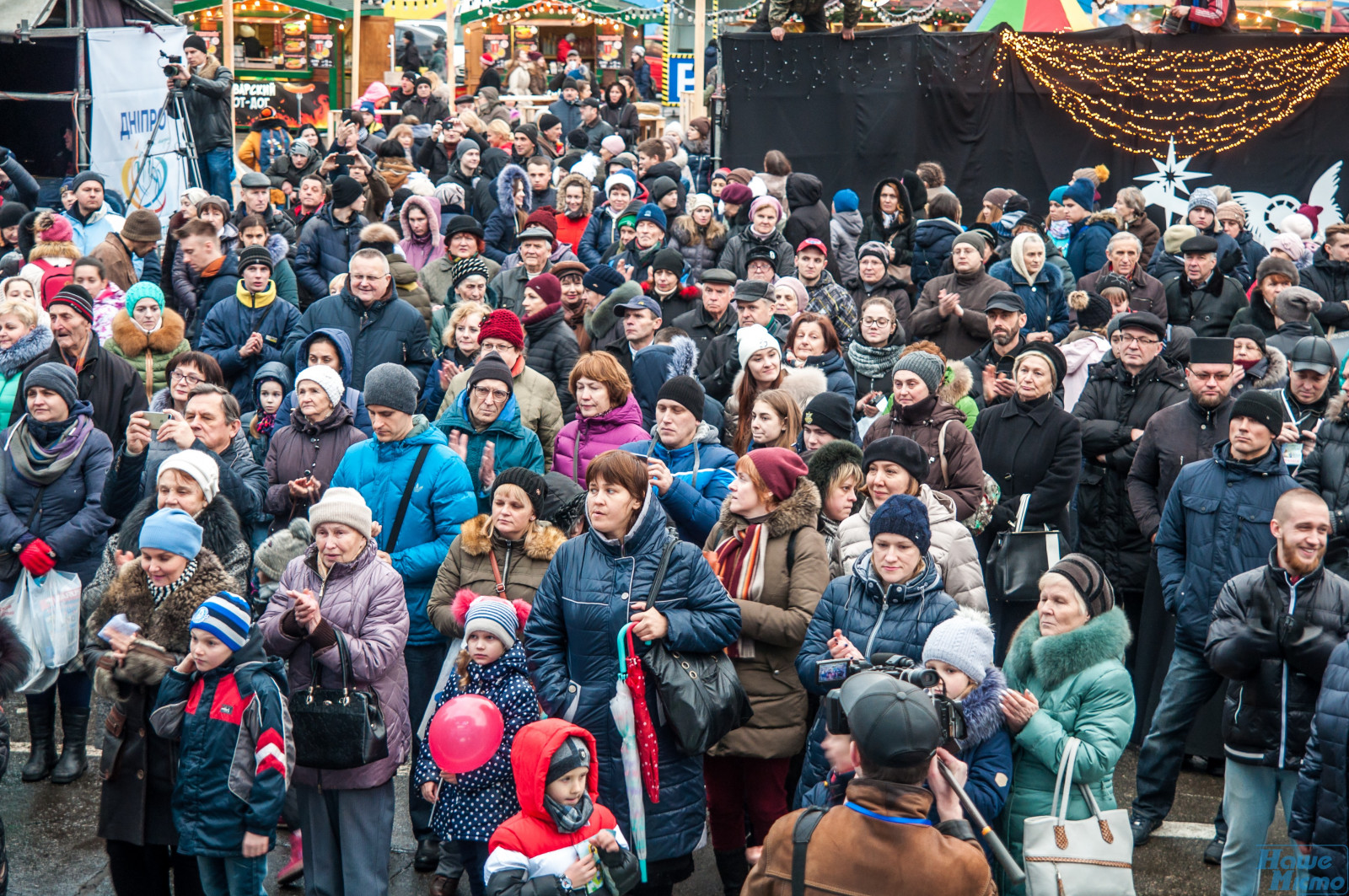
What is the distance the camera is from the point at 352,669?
469cm

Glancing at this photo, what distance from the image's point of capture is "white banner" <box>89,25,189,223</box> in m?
13.6

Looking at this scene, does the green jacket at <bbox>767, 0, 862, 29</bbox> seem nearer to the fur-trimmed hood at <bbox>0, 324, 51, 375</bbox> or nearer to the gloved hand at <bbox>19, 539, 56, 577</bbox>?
the fur-trimmed hood at <bbox>0, 324, 51, 375</bbox>

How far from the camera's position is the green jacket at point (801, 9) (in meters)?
13.1

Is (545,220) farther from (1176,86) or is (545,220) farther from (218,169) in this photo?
(1176,86)

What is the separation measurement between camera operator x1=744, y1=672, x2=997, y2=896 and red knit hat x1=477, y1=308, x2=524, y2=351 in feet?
13.5

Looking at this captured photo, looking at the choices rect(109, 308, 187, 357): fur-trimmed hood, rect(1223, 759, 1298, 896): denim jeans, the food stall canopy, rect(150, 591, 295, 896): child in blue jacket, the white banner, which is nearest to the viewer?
rect(150, 591, 295, 896): child in blue jacket

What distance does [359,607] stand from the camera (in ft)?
15.8

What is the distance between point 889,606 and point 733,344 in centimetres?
339

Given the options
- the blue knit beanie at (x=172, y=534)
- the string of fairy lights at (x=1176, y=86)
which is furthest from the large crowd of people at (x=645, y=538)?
the string of fairy lights at (x=1176, y=86)

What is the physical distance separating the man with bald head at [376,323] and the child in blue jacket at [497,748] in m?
3.51

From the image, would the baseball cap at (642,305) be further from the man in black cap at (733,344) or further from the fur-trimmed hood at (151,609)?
the fur-trimmed hood at (151,609)

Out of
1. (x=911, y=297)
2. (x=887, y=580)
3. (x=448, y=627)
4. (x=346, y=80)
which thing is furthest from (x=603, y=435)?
(x=346, y=80)

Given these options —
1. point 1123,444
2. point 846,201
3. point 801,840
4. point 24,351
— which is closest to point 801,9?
point 846,201

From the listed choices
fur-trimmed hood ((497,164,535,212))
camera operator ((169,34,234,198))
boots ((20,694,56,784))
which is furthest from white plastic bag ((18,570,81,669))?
camera operator ((169,34,234,198))
